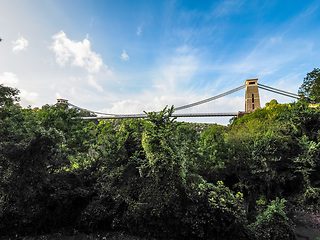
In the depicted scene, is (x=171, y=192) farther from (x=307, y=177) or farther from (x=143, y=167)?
(x=307, y=177)

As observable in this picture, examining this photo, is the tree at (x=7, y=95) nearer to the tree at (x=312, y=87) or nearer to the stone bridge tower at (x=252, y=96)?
the tree at (x=312, y=87)

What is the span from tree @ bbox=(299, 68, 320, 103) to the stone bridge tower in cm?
2196

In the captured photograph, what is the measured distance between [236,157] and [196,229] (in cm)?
746

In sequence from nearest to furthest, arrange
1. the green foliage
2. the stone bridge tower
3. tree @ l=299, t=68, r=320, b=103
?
the green foliage → tree @ l=299, t=68, r=320, b=103 → the stone bridge tower

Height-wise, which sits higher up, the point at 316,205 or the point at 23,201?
the point at 23,201

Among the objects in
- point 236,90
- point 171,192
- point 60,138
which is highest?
point 236,90

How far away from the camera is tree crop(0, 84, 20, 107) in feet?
24.1

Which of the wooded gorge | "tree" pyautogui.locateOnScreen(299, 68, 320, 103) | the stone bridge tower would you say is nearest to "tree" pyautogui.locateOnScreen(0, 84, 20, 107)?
the wooded gorge

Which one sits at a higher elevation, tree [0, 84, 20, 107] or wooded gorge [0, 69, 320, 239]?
tree [0, 84, 20, 107]

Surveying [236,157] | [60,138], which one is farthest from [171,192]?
[236,157]

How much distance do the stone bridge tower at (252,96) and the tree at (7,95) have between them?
37.4 m

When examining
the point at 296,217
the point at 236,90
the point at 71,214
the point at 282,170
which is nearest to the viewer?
the point at 71,214

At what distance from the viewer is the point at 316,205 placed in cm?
1126

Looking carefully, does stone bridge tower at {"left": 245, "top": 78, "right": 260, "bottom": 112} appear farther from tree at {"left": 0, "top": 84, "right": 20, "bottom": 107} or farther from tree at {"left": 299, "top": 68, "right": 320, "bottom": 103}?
tree at {"left": 0, "top": 84, "right": 20, "bottom": 107}
